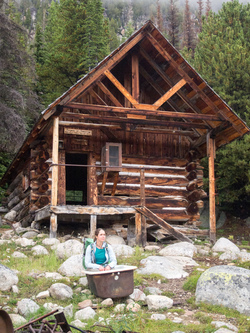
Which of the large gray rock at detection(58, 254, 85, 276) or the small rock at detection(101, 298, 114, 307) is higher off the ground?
the large gray rock at detection(58, 254, 85, 276)

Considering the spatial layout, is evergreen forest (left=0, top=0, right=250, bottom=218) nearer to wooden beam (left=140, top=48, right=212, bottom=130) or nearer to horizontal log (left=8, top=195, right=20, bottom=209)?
horizontal log (left=8, top=195, right=20, bottom=209)

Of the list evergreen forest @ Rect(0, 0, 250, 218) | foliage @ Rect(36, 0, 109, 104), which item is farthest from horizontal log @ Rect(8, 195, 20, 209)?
foliage @ Rect(36, 0, 109, 104)

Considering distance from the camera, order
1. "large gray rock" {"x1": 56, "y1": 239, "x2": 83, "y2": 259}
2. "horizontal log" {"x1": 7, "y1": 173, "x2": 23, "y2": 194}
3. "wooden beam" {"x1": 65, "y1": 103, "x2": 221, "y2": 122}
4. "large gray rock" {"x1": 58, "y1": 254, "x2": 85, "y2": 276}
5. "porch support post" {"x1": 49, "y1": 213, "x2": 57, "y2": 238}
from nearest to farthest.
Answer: "large gray rock" {"x1": 58, "y1": 254, "x2": 85, "y2": 276}
"large gray rock" {"x1": 56, "y1": 239, "x2": 83, "y2": 259}
"porch support post" {"x1": 49, "y1": 213, "x2": 57, "y2": 238}
"wooden beam" {"x1": 65, "y1": 103, "x2": 221, "y2": 122}
"horizontal log" {"x1": 7, "y1": 173, "x2": 23, "y2": 194}

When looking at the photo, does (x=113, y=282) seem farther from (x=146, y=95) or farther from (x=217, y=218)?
(x=217, y=218)

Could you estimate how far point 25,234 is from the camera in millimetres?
13688

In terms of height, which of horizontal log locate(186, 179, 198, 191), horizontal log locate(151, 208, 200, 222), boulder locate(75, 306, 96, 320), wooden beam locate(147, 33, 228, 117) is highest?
wooden beam locate(147, 33, 228, 117)

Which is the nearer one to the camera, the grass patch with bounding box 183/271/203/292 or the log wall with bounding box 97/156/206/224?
the grass patch with bounding box 183/271/203/292

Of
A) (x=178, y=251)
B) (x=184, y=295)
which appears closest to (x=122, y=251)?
(x=178, y=251)

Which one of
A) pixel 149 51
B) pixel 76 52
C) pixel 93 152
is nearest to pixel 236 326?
pixel 93 152

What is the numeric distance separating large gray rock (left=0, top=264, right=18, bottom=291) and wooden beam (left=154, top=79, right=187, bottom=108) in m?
7.73

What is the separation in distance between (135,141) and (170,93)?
2824 millimetres

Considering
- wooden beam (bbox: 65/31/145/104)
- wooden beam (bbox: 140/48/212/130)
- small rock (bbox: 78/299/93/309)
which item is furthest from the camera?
wooden beam (bbox: 140/48/212/130)

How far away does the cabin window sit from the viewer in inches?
571

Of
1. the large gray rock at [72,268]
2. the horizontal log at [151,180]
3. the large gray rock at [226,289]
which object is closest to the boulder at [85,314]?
the large gray rock at [226,289]
